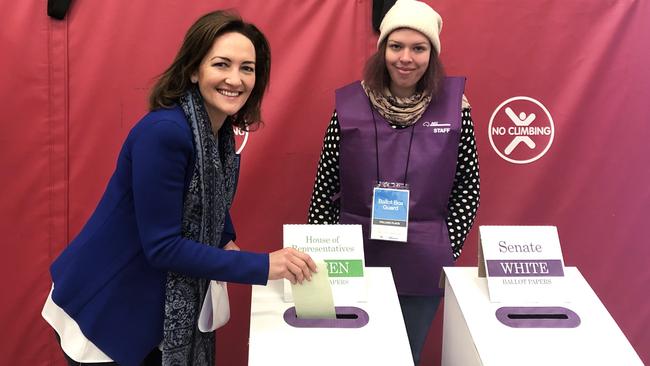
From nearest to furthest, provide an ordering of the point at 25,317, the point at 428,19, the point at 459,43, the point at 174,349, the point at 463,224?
1. the point at 174,349
2. the point at 428,19
3. the point at 463,224
4. the point at 459,43
5. the point at 25,317

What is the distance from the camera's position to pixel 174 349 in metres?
1.39

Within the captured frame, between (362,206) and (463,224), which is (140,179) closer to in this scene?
(362,206)

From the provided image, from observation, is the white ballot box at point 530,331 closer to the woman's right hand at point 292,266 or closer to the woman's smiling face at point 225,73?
the woman's right hand at point 292,266

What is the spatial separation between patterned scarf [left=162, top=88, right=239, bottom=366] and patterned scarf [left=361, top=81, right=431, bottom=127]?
46cm

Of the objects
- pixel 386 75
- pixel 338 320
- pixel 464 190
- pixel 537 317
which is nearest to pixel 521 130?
pixel 464 190

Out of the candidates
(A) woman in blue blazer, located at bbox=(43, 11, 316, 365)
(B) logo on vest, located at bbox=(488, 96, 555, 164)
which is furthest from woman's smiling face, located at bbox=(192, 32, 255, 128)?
(B) logo on vest, located at bbox=(488, 96, 555, 164)

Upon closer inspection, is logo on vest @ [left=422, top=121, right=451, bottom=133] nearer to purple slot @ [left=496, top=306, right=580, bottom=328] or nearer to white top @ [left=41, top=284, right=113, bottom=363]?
purple slot @ [left=496, top=306, right=580, bottom=328]

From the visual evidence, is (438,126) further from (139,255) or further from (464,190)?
(139,255)

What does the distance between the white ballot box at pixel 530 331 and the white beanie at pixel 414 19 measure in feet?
2.15

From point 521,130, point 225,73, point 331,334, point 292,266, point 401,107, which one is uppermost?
point 225,73

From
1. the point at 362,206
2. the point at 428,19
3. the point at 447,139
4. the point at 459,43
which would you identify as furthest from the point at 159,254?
the point at 459,43

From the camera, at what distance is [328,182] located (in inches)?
73.5

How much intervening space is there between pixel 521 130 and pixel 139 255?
1.43 metres

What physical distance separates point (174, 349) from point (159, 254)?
0.26 meters
